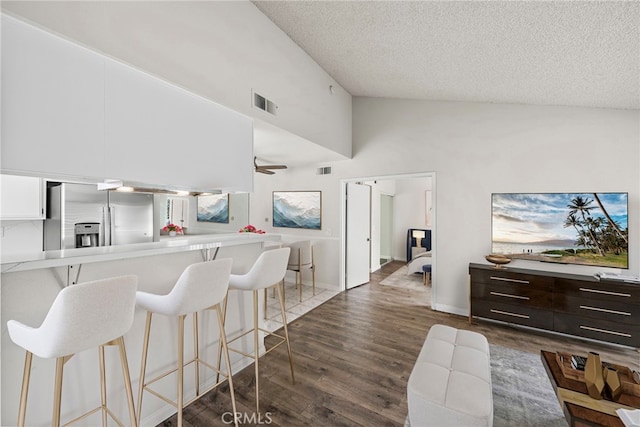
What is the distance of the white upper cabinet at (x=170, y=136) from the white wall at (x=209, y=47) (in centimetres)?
10

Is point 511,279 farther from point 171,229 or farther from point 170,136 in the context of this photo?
point 171,229

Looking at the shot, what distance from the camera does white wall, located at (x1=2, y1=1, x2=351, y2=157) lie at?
4.99 ft

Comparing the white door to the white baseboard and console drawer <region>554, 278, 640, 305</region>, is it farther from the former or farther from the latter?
console drawer <region>554, 278, 640, 305</region>

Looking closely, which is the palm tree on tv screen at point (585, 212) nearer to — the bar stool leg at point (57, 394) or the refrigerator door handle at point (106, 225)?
the bar stool leg at point (57, 394)

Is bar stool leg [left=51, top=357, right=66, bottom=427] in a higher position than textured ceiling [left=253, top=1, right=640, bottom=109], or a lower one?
lower

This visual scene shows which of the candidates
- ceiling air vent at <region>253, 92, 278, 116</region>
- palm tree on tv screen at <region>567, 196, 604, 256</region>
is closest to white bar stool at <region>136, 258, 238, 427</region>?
Result: ceiling air vent at <region>253, 92, 278, 116</region>

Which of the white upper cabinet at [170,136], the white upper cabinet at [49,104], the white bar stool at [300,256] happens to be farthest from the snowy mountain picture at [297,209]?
the white upper cabinet at [49,104]

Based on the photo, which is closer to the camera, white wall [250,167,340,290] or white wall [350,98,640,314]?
white wall [350,98,640,314]

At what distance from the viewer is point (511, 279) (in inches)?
127

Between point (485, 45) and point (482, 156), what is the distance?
1717mm

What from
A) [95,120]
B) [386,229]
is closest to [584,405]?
[95,120]

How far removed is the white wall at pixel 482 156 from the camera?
3027mm

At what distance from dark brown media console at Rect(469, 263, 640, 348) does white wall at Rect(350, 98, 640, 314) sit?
1.22ft

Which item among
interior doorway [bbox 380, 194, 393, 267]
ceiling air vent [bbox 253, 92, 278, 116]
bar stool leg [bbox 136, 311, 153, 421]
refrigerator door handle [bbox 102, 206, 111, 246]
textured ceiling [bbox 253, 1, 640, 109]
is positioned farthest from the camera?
interior doorway [bbox 380, 194, 393, 267]
